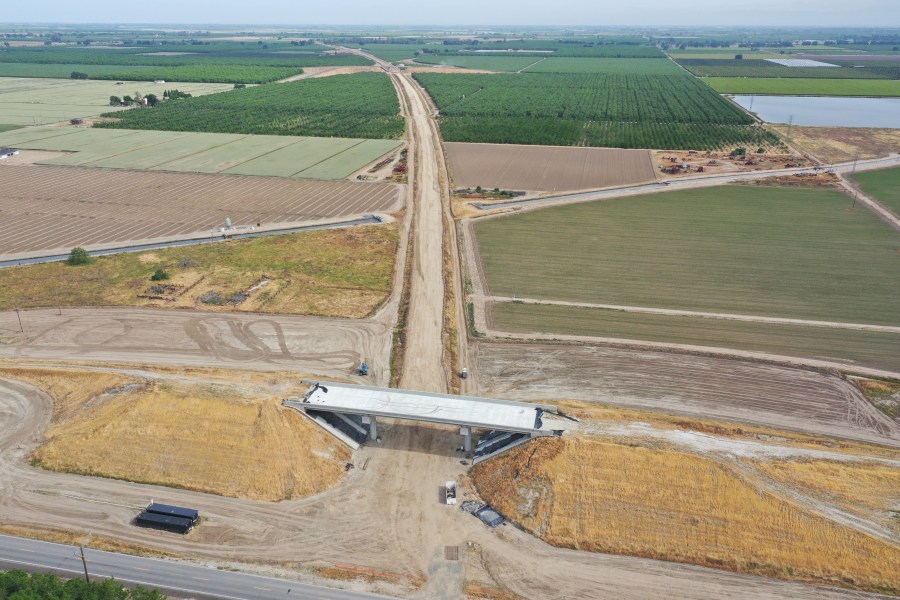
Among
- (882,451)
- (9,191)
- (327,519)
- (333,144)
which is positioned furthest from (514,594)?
(333,144)

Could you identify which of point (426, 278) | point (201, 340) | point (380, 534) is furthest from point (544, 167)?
point (380, 534)

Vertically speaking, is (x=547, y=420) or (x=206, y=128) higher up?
(x=206, y=128)

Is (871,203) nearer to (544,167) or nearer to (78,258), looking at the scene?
(544,167)

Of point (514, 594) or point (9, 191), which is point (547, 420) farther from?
point (9, 191)

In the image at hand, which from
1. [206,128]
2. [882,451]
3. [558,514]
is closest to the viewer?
[558,514]

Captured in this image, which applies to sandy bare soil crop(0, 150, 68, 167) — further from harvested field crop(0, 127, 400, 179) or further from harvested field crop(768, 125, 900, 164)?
harvested field crop(768, 125, 900, 164)

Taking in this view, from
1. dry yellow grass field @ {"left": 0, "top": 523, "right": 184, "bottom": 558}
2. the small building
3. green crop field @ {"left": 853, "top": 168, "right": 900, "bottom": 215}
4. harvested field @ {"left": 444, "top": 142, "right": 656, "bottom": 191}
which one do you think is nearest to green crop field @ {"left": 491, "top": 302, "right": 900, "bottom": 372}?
the small building
